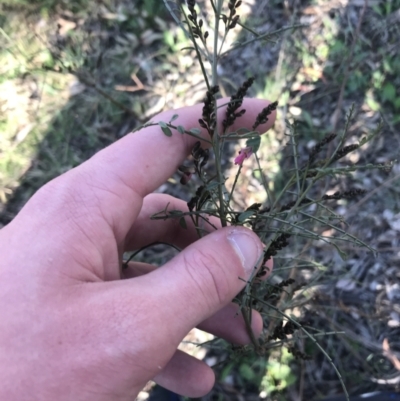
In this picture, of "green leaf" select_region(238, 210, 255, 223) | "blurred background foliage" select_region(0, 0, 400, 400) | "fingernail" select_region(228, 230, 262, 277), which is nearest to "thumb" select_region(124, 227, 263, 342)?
"fingernail" select_region(228, 230, 262, 277)

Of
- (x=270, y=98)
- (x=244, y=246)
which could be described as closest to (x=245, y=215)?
(x=244, y=246)

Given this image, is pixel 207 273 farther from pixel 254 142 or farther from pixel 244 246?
pixel 254 142

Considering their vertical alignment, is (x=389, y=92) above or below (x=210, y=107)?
below

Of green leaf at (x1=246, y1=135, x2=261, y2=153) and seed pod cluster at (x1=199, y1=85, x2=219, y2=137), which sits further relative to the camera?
green leaf at (x1=246, y1=135, x2=261, y2=153)

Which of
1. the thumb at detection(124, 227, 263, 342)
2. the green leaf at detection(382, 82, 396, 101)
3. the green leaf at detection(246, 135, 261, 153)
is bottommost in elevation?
the thumb at detection(124, 227, 263, 342)

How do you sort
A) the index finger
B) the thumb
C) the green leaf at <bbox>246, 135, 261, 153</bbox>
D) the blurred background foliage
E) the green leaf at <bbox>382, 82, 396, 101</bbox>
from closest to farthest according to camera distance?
the green leaf at <bbox>246, 135, 261, 153</bbox> < the thumb < the index finger < the blurred background foliage < the green leaf at <bbox>382, 82, 396, 101</bbox>

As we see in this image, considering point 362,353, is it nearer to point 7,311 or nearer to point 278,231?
point 278,231

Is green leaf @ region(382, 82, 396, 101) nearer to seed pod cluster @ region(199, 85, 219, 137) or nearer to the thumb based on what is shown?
the thumb

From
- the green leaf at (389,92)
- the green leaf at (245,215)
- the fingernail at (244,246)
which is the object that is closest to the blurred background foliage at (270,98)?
the green leaf at (389,92)
